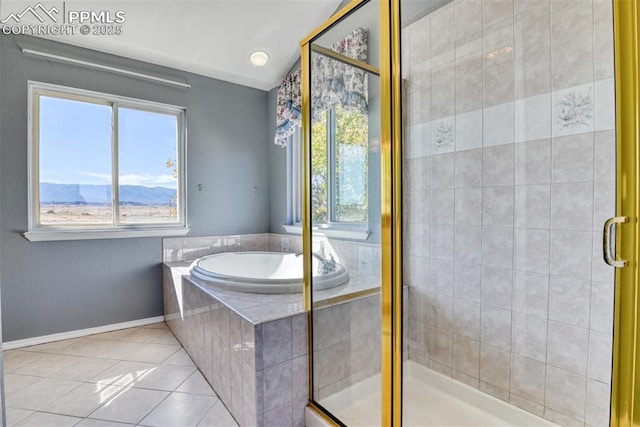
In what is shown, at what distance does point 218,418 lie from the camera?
167 cm

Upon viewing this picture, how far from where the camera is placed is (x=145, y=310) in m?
2.98

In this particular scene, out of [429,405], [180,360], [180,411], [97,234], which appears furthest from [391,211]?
[97,234]

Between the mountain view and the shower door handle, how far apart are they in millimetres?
3227

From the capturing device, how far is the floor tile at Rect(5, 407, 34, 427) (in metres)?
1.63

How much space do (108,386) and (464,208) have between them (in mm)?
2414

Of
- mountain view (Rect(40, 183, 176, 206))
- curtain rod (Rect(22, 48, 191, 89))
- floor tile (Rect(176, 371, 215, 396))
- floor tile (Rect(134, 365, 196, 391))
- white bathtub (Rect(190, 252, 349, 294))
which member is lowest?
floor tile (Rect(176, 371, 215, 396))

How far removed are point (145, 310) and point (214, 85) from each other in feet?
7.55

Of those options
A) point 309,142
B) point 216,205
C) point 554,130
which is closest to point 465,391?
point 554,130

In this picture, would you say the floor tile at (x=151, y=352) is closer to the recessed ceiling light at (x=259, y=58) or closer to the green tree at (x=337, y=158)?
the green tree at (x=337, y=158)

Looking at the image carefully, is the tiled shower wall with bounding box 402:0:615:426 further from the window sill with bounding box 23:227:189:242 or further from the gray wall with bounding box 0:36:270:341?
the window sill with bounding box 23:227:189:242

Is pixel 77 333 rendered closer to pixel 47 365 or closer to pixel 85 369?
pixel 47 365

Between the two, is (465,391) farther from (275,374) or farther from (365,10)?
(365,10)

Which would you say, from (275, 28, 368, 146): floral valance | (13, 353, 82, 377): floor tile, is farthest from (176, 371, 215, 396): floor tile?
(275, 28, 368, 146): floral valance

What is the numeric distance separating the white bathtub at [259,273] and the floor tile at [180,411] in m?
0.63
